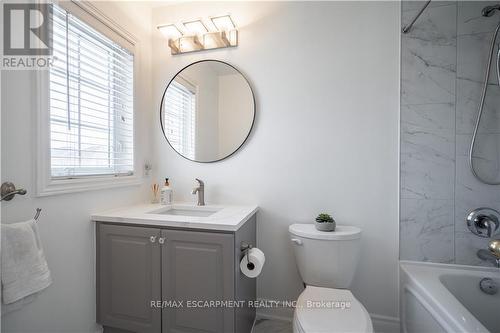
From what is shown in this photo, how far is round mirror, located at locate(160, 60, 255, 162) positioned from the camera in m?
1.76

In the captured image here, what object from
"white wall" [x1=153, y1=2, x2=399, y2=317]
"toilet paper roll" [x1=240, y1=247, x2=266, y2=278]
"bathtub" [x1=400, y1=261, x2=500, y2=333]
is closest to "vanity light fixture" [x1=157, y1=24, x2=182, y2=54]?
"white wall" [x1=153, y1=2, x2=399, y2=317]

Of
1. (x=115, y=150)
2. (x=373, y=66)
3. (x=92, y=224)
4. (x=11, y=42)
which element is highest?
(x=373, y=66)

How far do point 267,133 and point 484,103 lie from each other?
4.48 ft

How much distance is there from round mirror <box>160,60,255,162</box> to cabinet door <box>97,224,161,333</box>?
0.73 meters

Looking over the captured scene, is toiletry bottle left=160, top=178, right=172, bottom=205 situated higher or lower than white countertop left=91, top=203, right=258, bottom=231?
higher

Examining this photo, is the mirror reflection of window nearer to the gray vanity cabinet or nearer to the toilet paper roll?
the gray vanity cabinet

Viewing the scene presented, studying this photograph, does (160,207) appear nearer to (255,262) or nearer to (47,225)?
(47,225)

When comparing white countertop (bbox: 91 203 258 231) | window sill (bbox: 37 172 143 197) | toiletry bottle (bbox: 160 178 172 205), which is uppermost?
window sill (bbox: 37 172 143 197)

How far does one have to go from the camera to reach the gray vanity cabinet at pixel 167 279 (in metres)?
1.26

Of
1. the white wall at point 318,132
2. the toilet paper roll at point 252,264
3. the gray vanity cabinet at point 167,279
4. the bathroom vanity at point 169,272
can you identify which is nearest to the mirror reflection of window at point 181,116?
the white wall at point 318,132

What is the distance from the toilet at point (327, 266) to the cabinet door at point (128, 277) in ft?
2.79

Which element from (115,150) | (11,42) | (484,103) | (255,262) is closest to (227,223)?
(255,262)

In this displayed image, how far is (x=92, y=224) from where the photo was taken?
1.42 metres

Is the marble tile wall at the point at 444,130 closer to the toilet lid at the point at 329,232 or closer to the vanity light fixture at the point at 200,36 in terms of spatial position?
the toilet lid at the point at 329,232
